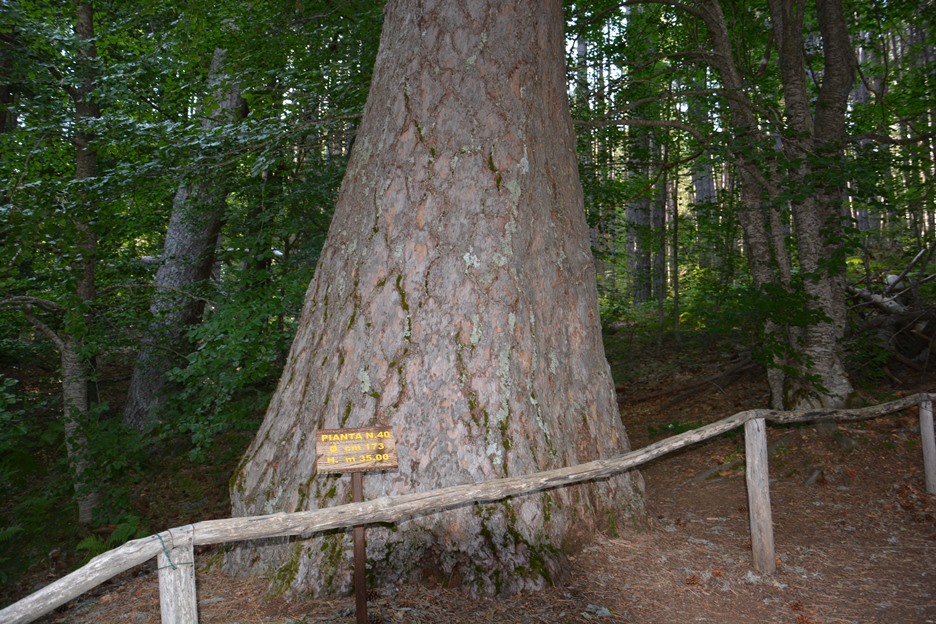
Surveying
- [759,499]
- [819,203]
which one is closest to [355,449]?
[759,499]

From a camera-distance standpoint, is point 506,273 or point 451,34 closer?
point 506,273

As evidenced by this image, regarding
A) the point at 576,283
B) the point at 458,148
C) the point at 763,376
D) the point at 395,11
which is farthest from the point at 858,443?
the point at 395,11

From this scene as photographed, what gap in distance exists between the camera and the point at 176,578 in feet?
7.63

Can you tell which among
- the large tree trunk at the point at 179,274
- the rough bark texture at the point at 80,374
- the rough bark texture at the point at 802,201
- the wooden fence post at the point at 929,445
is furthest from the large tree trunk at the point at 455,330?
the large tree trunk at the point at 179,274

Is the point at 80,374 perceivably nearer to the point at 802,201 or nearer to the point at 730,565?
the point at 730,565

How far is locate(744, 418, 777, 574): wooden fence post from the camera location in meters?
4.39

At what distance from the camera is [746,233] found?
7402 mm

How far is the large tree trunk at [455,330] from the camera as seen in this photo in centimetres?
390

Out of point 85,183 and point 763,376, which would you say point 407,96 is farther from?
point 763,376

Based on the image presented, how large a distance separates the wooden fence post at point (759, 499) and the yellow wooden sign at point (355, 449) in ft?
Answer: 8.74

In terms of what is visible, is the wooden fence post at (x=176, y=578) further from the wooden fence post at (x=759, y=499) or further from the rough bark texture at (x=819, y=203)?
the rough bark texture at (x=819, y=203)

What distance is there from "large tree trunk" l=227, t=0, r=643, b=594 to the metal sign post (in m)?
0.61

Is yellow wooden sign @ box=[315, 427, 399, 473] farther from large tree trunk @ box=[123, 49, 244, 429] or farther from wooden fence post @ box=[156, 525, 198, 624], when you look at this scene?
large tree trunk @ box=[123, 49, 244, 429]

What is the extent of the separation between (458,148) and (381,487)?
7.89 feet
